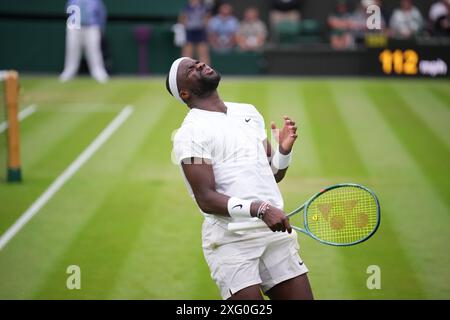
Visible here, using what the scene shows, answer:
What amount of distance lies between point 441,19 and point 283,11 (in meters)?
4.28

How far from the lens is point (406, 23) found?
2150 cm

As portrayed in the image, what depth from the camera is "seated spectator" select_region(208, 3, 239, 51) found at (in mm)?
21609

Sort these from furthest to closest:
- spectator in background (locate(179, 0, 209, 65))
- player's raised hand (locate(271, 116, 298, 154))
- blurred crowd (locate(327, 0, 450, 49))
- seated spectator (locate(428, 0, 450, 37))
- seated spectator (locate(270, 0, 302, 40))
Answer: seated spectator (locate(270, 0, 302, 40)) < seated spectator (locate(428, 0, 450, 37)) < blurred crowd (locate(327, 0, 450, 49)) < spectator in background (locate(179, 0, 209, 65)) < player's raised hand (locate(271, 116, 298, 154))

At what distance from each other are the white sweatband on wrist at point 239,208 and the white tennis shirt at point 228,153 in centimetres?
20

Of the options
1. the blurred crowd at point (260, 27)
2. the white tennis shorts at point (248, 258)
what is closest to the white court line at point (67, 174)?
the blurred crowd at point (260, 27)

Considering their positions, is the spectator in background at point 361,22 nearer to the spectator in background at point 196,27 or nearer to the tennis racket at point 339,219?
the spectator in background at point 196,27

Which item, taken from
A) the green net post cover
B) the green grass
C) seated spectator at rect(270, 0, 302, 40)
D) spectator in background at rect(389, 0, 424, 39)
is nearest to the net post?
the green net post cover

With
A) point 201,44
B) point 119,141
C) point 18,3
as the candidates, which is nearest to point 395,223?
point 119,141

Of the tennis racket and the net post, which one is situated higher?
the tennis racket

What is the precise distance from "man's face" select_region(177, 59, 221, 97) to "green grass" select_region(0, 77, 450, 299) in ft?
9.35

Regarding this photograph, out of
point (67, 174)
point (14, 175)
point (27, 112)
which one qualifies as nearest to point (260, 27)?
point (27, 112)

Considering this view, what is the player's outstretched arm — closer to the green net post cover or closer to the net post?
the net post

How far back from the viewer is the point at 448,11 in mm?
21938
